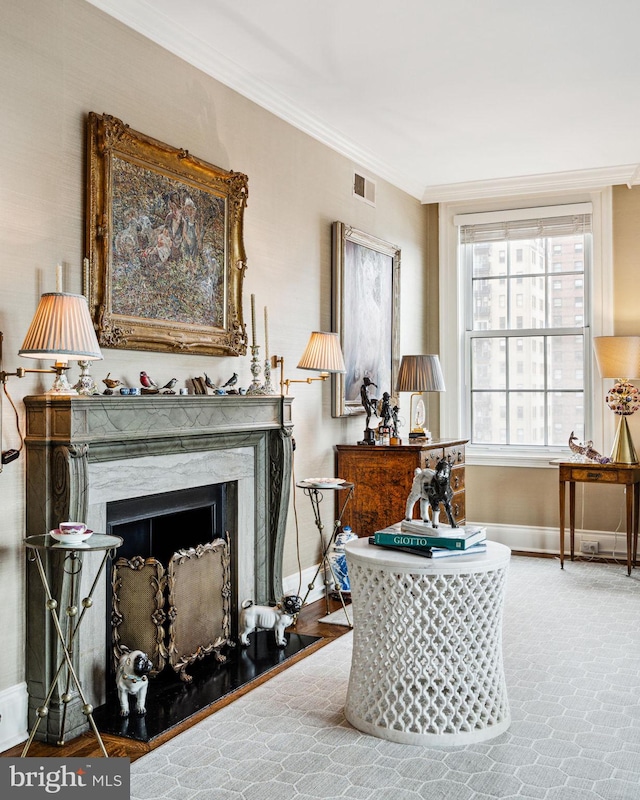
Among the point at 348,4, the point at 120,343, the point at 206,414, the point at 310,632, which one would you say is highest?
the point at 348,4

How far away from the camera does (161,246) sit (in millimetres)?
3535

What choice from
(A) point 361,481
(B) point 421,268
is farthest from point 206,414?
(B) point 421,268

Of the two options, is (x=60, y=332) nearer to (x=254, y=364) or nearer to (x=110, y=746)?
(x=110, y=746)

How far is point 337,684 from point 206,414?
1309 mm

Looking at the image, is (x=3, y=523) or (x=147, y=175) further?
(x=147, y=175)

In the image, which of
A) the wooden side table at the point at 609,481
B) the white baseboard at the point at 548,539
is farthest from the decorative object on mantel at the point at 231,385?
the white baseboard at the point at 548,539

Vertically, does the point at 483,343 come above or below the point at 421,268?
below

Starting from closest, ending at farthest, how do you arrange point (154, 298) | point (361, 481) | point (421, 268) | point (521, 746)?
point (521, 746) < point (154, 298) < point (361, 481) < point (421, 268)

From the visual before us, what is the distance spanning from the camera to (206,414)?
141 inches

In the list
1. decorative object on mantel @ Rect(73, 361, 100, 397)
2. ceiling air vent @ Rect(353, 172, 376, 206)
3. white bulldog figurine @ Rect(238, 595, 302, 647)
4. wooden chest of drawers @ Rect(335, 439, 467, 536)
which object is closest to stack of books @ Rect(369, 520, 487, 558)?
white bulldog figurine @ Rect(238, 595, 302, 647)

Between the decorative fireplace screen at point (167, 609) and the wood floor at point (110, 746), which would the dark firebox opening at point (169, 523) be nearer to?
the decorative fireplace screen at point (167, 609)

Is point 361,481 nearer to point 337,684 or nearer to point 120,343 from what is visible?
point 337,684

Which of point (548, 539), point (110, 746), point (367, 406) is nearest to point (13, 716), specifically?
point (110, 746)

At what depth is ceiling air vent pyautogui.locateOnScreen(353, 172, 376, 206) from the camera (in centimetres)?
549
